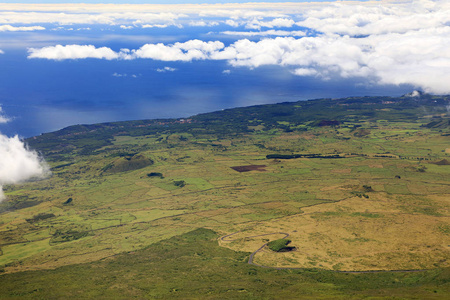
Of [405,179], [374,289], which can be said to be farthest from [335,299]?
[405,179]

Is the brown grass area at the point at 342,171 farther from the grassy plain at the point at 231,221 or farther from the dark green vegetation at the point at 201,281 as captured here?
the dark green vegetation at the point at 201,281

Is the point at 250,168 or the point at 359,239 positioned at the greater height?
the point at 250,168

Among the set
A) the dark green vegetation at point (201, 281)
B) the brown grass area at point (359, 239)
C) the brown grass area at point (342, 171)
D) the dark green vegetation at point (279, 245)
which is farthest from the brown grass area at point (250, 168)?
the dark green vegetation at point (201, 281)

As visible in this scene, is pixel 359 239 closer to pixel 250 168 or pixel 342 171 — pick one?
pixel 342 171

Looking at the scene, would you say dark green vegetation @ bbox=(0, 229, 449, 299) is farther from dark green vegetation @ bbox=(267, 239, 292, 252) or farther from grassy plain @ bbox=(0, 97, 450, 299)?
dark green vegetation @ bbox=(267, 239, 292, 252)

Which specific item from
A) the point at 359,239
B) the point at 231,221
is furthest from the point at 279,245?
the point at 231,221
